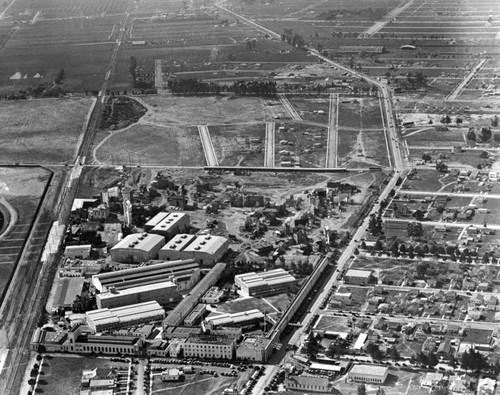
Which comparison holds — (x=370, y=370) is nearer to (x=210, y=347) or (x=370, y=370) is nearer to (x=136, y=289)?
(x=210, y=347)

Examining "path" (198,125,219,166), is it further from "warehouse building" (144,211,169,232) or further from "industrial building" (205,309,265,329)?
"industrial building" (205,309,265,329)

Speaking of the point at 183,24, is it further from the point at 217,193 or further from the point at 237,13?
the point at 217,193

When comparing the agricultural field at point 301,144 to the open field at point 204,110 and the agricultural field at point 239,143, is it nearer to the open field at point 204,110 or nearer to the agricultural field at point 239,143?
the agricultural field at point 239,143

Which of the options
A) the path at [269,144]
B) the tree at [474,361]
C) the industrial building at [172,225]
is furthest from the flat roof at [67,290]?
the path at [269,144]

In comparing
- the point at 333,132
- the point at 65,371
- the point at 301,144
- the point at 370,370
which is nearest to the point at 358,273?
the point at 370,370

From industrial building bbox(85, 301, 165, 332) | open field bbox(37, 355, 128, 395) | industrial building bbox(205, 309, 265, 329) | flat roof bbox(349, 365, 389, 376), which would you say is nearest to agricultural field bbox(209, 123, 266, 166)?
industrial building bbox(85, 301, 165, 332)
